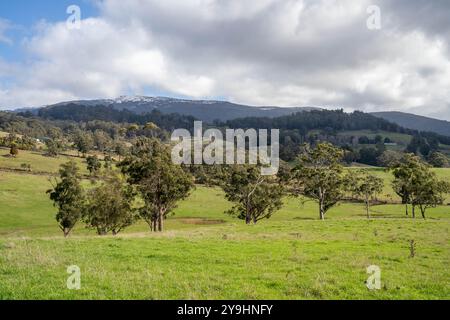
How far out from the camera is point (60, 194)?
6525cm

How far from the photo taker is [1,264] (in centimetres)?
1683

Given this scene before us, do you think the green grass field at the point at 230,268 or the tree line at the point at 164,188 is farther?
the tree line at the point at 164,188

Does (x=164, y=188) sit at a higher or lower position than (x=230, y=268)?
higher

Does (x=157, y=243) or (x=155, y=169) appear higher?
(x=155, y=169)

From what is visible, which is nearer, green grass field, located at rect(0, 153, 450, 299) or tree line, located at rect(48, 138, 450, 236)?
green grass field, located at rect(0, 153, 450, 299)

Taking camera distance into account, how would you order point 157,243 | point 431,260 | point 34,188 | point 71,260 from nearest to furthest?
point 71,260, point 431,260, point 157,243, point 34,188

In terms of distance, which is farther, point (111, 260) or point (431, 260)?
point (431, 260)

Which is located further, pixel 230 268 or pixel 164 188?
pixel 164 188

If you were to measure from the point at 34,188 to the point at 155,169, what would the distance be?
226 ft
